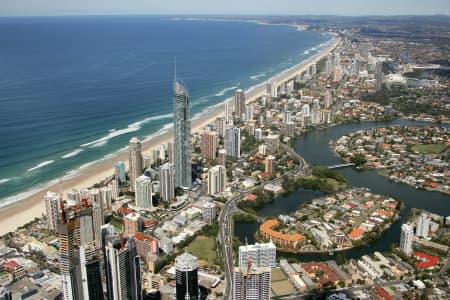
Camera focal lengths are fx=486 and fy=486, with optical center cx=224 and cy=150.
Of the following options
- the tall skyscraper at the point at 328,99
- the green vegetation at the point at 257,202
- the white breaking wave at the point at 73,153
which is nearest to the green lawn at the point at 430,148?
the tall skyscraper at the point at 328,99

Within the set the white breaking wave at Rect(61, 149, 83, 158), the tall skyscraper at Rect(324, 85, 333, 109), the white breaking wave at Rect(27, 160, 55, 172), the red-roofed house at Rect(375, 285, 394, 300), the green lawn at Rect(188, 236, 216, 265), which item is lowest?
the green lawn at Rect(188, 236, 216, 265)

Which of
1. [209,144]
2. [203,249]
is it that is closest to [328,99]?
[209,144]

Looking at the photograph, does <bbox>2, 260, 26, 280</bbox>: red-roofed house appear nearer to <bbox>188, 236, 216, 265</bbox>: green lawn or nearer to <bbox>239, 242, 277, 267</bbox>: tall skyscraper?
<bbox>188, 236, 216, 265</bbox>: green lawn

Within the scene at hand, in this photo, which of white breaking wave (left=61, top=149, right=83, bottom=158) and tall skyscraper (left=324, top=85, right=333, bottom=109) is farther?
tall skyscraper (left=324, top=85, right=333, bottom=109)

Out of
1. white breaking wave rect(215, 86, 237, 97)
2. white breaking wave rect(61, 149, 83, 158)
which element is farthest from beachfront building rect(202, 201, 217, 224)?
white breaking wave rect(215, 86, 237, 97)

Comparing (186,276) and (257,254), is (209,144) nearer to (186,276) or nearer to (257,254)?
(257,254)
